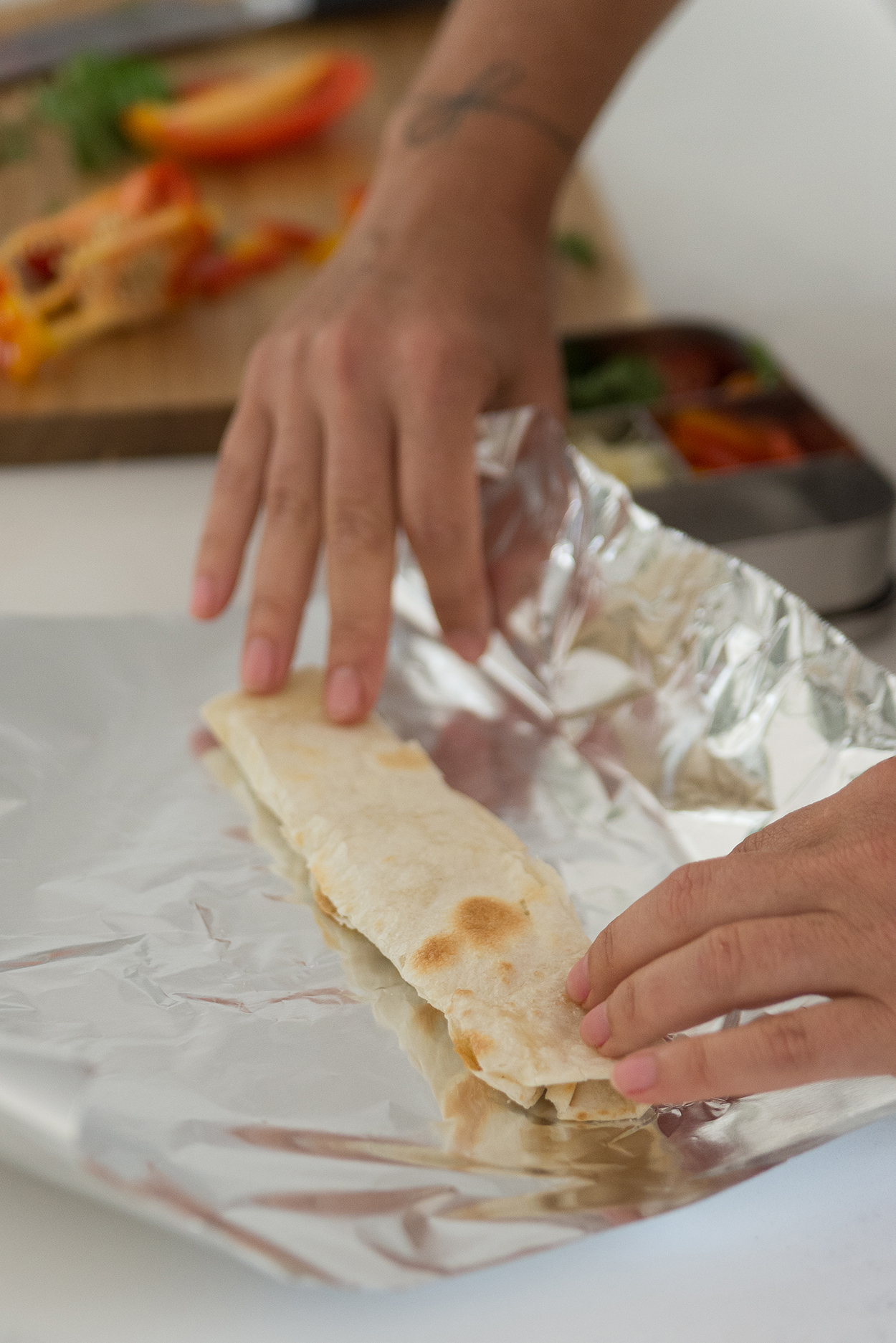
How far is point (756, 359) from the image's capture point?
2.18m

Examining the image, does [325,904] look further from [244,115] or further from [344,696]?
[244,115]

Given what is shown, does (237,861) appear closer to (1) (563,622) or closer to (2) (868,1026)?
(1) (563,622)

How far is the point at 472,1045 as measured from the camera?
3.54 feet

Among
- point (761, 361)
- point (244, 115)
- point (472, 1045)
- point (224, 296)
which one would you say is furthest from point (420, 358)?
point (244, 115)

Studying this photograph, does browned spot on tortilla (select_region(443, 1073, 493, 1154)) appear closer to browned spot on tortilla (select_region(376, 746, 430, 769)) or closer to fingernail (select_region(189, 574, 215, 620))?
browned spot on tortilla (select_region(376, 746, 430, 769))

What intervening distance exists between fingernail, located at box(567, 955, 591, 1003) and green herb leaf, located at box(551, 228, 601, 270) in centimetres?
199

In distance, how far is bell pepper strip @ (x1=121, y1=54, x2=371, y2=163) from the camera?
10.3 ft

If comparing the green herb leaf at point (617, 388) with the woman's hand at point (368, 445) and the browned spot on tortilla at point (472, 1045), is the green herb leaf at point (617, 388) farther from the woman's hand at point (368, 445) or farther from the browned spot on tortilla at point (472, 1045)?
the browned spot on tortilla at point (472, 1045)

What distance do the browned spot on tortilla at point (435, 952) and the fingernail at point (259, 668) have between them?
1.59 ft

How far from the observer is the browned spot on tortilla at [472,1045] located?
1.07 metres

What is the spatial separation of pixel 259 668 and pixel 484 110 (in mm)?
1037

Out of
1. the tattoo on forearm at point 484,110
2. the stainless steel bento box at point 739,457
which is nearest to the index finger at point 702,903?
the stainless steel bento box at point 739,457

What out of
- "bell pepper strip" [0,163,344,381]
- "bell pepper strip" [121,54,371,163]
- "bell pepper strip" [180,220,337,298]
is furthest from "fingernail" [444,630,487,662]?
"bell pepper strip" [121,54,371,163]

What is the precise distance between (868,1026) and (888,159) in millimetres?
2478
